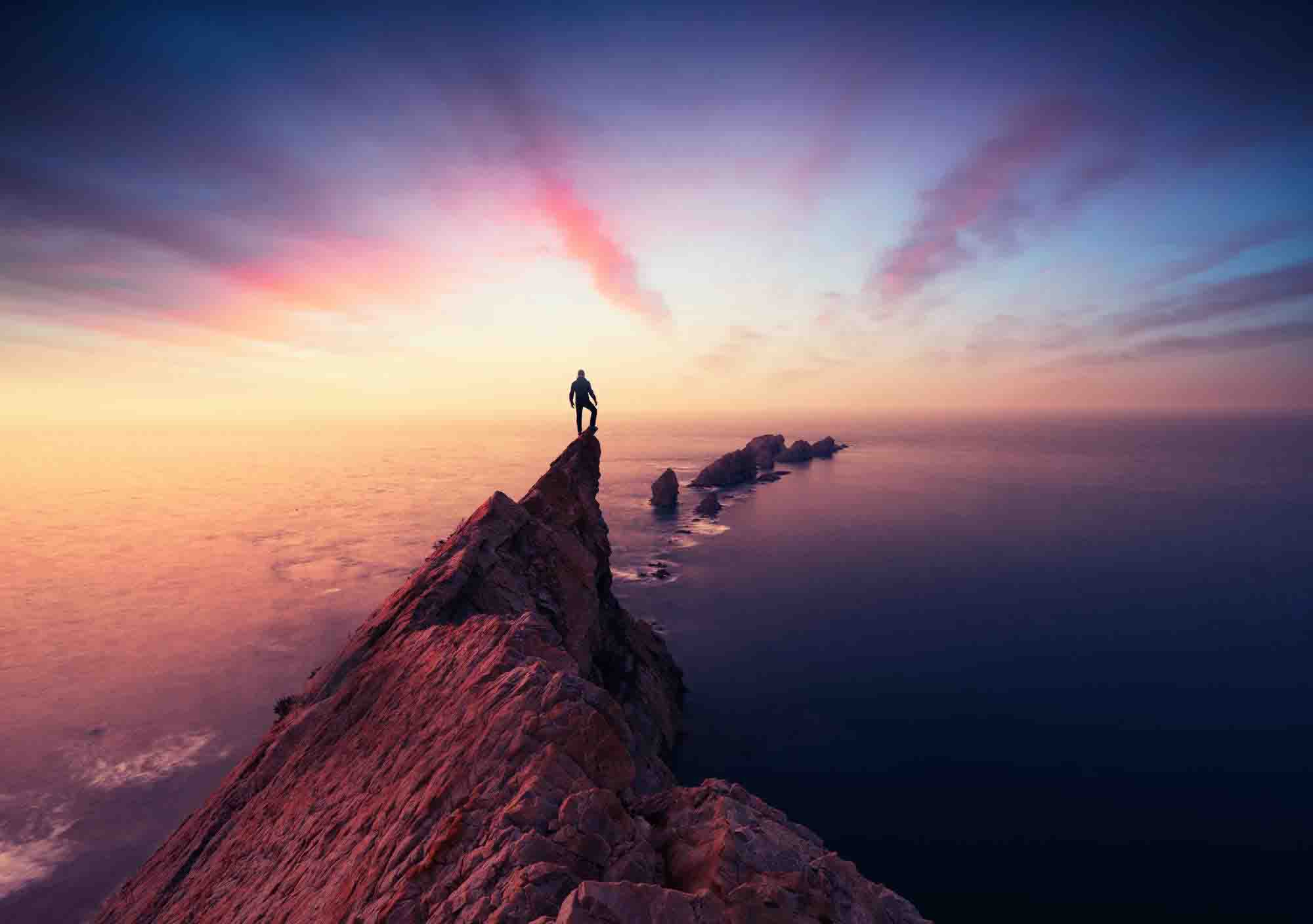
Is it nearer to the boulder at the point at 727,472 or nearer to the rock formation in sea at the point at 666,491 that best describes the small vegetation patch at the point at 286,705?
the rock formation in sea at the point at 666,491

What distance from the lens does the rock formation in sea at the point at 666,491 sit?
129625mm

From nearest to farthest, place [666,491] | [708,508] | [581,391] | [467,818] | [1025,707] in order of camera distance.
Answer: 1. [467,818]
2. [581,391]
3. [1025,707]
4. [708,508]
5. [666,491]

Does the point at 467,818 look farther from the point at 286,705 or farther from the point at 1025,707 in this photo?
the point at 1025,707

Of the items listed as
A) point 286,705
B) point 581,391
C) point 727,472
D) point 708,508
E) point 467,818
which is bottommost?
point 708,508

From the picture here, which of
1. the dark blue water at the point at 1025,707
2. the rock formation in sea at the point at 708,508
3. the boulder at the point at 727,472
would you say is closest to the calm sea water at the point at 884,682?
the dark blue water at the point at 1025,707

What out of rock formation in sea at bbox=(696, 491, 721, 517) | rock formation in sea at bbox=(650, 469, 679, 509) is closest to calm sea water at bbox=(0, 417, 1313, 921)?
rock formation in sea at bbox=(696, 491, 721, 517)

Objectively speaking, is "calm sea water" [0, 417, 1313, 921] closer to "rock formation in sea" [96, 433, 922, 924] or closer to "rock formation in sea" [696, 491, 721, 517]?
"rock formation in sea" [696, 491, 721, 517]

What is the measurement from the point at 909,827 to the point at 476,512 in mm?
36159

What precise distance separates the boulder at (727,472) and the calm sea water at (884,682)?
150ft

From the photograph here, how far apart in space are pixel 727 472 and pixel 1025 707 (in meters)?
119

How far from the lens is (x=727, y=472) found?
164 meters

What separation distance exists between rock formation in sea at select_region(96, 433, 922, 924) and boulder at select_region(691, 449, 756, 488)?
143004 mm

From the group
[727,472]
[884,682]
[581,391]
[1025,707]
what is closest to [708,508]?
[727,472]

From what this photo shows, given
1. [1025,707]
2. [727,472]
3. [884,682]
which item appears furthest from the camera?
[727,472]
